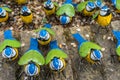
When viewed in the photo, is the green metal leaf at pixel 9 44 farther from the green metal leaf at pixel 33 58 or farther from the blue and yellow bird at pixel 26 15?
the blue and yellow bird at pixel 26 15

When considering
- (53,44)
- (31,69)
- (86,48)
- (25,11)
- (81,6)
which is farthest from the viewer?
(81,6)

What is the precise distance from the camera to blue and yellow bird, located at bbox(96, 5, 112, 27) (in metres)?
2.15

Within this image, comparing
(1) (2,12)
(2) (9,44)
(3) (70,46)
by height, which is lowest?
(3) (70,46)

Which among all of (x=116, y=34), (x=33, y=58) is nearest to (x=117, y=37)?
(x=116, y=34)

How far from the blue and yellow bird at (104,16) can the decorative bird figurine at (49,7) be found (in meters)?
0.35

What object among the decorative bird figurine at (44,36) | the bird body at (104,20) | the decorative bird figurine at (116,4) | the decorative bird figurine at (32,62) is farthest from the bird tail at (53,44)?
the decorative bird figurine at (116,4)

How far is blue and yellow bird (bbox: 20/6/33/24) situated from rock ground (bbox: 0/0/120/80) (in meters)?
0.07

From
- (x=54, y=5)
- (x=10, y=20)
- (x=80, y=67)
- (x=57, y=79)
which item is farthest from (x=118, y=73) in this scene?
(x=10, y=20)

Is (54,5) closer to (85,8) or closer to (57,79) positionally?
(85,8)

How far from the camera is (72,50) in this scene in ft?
7.18

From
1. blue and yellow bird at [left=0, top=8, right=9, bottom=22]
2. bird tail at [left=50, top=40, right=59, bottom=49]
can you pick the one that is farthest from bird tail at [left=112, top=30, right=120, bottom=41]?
blue and yellow bird at [left=0, top=8, right=9, bottom=22]

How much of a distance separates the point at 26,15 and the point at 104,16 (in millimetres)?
571

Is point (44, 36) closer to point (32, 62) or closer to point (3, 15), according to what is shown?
point (32, 62)

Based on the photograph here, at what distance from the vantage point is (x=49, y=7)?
2.29m
